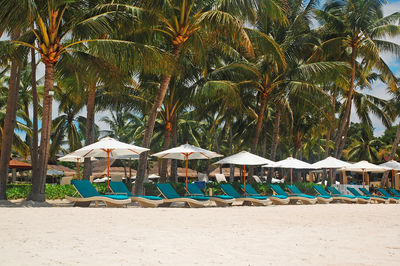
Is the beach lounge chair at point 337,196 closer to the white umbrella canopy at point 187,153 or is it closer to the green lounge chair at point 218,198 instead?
the white umbrella canopy at point 187,153

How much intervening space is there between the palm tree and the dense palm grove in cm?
6

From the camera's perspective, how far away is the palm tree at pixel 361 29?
22.2m

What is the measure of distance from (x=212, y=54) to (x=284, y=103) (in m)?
3.94

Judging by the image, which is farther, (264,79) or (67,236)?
(264,79)

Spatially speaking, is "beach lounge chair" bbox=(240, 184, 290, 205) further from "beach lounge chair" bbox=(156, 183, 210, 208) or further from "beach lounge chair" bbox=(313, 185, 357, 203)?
"beach lounge chair" bbox=(156, 183, 210, 208)

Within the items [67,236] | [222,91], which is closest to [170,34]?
[222,91]

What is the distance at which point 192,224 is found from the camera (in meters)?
8.52

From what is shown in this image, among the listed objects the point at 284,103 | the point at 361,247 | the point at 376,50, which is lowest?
the point at 361,247

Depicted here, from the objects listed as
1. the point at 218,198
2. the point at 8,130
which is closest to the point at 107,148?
the point at 8,130

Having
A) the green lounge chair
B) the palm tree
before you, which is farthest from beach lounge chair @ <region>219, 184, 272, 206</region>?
the palm tree

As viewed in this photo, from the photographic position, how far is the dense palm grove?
13219mm

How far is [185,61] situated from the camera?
19.3m

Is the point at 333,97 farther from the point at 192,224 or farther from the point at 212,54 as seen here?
the point at 192,224

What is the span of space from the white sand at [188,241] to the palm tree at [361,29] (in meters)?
15.3
